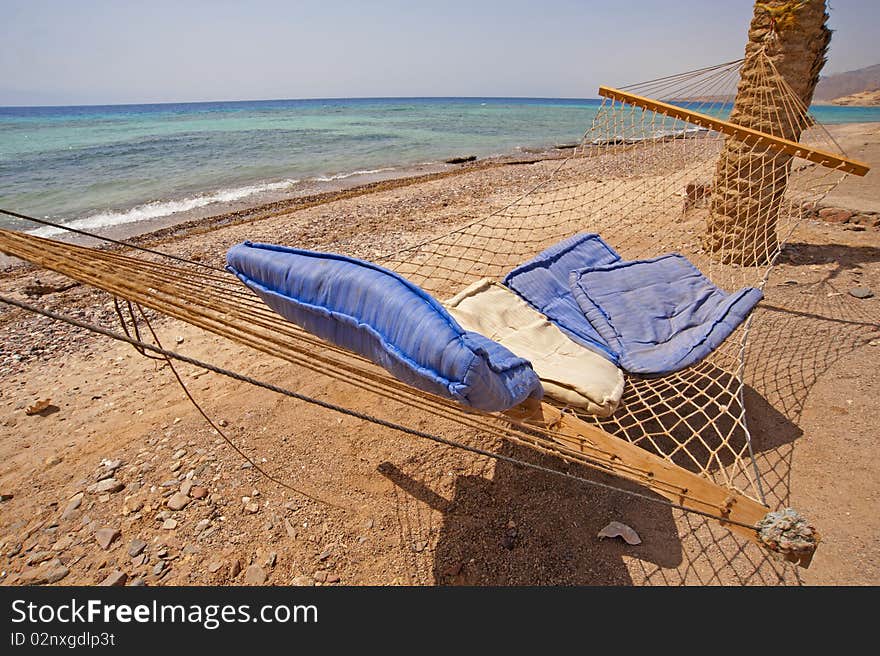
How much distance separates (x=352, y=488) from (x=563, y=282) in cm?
178

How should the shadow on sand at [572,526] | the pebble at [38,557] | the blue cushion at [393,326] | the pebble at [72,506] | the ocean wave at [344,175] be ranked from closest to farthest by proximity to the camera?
the blue cushion at [393,326] → the shadow on sand at [572,526] → the pebble at [38,557] → the pebble at [72,506] → the ocean wave at [344,175]

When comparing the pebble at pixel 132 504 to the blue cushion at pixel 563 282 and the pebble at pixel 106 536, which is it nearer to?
the pebble at pixel 106 536

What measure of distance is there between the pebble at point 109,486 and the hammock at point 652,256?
912mm

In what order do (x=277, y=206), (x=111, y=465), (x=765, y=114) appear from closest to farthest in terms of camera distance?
(x=111, y=465), (x=765, y=114), (x=277, y=206)

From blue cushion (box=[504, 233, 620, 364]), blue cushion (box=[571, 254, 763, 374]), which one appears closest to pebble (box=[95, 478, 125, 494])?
blue cushion (box=[504, 233, 620, 364])

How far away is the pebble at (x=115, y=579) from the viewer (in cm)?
169

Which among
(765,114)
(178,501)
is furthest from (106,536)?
(765,114)

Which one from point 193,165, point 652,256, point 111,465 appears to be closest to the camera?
point 111,465

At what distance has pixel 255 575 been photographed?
1729 mm

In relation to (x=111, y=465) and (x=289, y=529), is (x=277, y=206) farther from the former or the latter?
(x=289, y=529)

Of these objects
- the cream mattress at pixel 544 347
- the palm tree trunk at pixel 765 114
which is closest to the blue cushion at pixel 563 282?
the cream mattress at pixel 544 347

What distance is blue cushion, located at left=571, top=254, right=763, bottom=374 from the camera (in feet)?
7.03

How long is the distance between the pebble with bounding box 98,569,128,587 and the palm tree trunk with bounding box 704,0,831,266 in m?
3.98

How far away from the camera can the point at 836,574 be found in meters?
1.59
